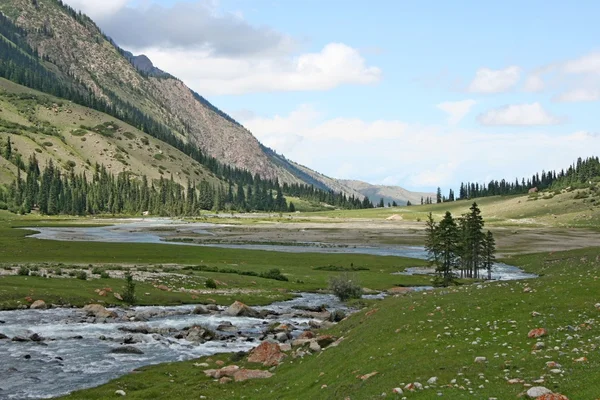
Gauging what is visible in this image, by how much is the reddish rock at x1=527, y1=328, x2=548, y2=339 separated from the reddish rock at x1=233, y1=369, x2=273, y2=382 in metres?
13.1

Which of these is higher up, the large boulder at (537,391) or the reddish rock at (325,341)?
the large boulder at (537,391)

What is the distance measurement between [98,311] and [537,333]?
35.5 meters

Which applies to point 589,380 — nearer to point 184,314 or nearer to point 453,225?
point 184,314

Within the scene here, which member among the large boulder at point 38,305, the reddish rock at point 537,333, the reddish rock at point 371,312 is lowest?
the large boulder at point 38,305

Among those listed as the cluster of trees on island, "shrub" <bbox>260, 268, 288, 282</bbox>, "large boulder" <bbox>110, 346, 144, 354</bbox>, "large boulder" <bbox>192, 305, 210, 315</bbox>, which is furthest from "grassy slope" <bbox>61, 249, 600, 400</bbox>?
the cluster of trees on island

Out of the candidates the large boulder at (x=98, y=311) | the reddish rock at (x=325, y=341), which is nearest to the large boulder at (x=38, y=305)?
the large boulder at (x=98, y=311)

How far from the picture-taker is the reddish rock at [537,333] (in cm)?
2262

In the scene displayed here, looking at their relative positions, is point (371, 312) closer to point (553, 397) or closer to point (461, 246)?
point (553, 397)

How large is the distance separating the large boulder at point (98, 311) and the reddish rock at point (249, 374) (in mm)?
20291

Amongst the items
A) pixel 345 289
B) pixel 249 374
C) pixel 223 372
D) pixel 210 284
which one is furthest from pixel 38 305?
pixel 345 289

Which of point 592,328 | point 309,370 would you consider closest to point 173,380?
point 309,370

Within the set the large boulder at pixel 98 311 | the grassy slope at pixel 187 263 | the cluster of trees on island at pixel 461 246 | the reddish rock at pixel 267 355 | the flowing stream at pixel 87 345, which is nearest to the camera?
the flowing stream at pixel 87 345

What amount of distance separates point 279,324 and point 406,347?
791 inches

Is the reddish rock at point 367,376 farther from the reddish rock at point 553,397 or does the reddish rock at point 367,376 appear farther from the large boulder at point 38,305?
the large boulder at point 38,305
